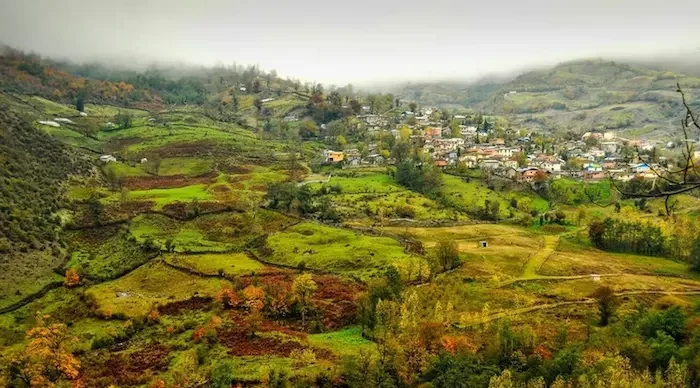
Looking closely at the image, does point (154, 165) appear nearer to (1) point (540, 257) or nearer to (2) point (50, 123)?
(2) point (50, 123)

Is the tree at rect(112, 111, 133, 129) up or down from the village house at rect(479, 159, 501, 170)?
up

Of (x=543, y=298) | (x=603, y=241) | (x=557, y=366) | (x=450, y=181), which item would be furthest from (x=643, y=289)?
(x=450, y=181)

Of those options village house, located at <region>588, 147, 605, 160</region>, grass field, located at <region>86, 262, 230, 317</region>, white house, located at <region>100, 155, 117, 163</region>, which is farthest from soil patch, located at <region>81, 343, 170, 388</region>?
village house, located at <region>588, 147, 605, 160</region>

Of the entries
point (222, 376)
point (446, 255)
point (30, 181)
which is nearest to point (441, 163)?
point (446, 255)

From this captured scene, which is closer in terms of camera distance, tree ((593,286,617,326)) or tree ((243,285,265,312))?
tree ((593,286,617,326))

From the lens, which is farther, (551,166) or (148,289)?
(551,166)

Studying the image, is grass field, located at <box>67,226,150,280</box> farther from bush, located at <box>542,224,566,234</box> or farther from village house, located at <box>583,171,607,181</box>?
village house, located at <box>583,171,607,181</box>

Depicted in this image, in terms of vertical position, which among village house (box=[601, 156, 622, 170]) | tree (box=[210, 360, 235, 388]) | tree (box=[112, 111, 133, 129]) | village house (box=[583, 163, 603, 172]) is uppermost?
tree (box=[112, 111, 133, 129])

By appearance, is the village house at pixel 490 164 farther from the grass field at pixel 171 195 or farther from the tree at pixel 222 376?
the tree at pixel 222 376

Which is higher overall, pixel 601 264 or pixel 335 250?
pixel 335 250

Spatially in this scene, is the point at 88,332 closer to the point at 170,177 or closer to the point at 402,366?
the point at 402,366
